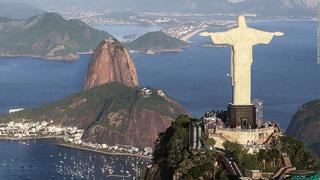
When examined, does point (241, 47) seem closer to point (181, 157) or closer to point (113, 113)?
point (181, 157)

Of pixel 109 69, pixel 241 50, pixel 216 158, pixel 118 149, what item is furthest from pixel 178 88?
pixel 216 158

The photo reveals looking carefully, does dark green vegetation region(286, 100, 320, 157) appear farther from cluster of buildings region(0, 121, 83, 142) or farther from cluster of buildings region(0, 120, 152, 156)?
cluster of buildings region(0, 121, 83, 142)

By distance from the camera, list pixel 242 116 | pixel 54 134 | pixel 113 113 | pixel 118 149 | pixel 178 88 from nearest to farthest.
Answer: pixel 242 116 → pixel 118 149 → pixel 54 134 → pixel 113 113 → pixel 178 88

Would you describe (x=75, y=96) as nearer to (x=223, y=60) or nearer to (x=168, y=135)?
(x=223, y=60)

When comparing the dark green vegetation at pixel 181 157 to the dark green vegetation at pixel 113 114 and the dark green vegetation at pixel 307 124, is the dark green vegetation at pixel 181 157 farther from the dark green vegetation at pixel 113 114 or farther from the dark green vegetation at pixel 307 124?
the dark green vegetation at pixel 113 114

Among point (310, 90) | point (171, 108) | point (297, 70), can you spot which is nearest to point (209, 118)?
point (171, 108)

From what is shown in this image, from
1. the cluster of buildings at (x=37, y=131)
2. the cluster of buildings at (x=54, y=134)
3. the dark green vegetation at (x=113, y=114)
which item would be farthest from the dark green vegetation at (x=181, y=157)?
the cluster of buildings at (x=37, y=131)

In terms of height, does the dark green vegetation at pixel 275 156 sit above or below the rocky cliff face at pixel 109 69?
below
